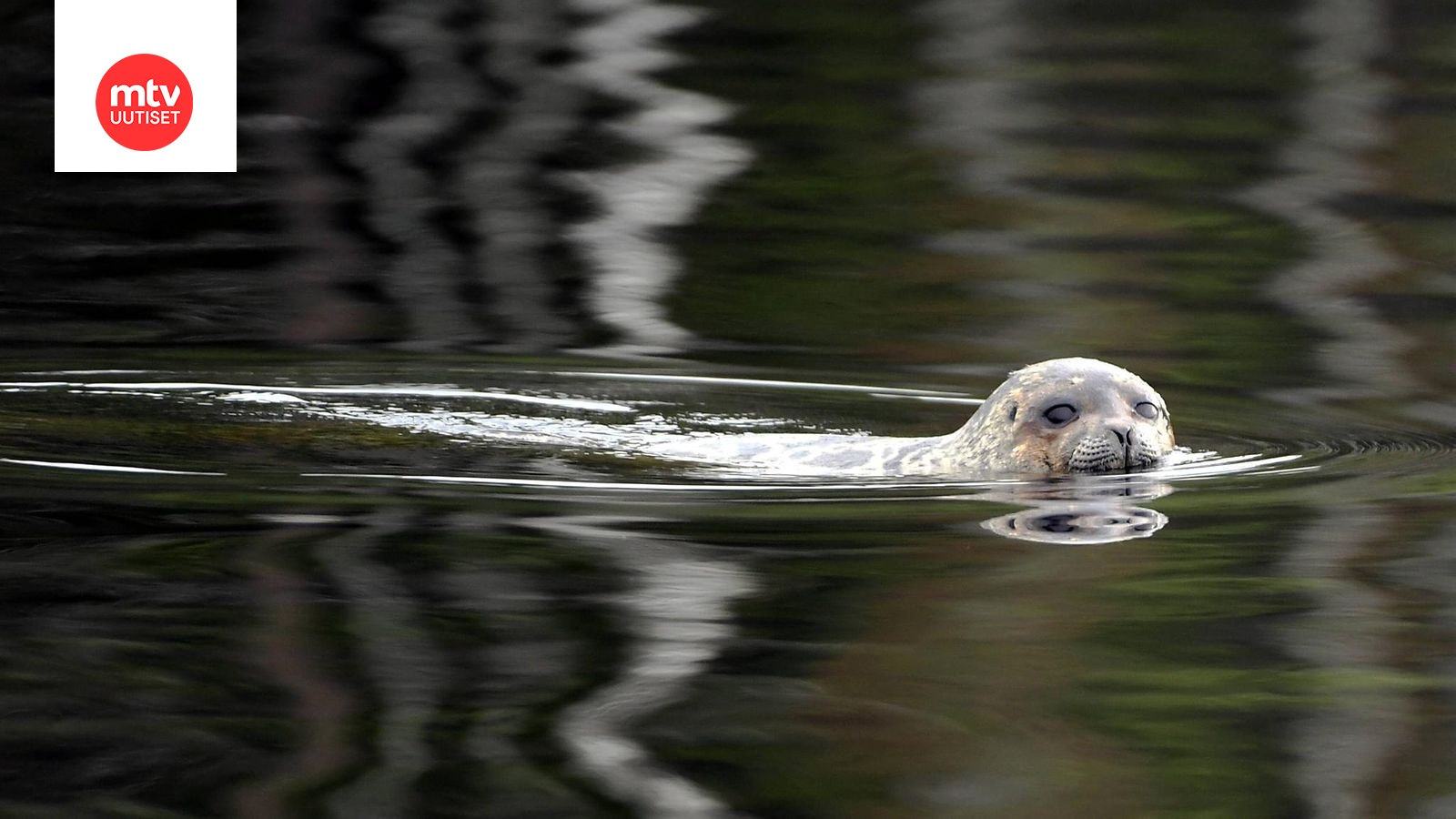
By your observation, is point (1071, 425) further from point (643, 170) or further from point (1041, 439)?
point (643, 170)

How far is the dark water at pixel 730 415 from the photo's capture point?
14.6ft

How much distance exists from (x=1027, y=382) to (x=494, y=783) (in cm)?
414

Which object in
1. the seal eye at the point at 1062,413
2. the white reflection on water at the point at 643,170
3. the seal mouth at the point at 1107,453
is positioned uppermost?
the white reflection on water at the point at 643,170

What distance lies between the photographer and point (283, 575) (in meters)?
5.76

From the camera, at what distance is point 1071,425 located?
776 centimetres

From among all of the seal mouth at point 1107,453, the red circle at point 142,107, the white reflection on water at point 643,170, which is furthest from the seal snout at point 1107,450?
the red circle at point 142,107

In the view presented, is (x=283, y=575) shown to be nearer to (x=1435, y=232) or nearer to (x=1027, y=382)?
(x=1027, y=382)

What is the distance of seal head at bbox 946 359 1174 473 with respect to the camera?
25.3 ft

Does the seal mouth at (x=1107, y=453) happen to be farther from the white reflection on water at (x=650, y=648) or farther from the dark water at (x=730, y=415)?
the white reflection on water at (x=650, y=648)

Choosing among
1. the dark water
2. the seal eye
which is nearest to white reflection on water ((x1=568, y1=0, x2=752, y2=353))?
the dark water

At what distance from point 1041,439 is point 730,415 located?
1.92m

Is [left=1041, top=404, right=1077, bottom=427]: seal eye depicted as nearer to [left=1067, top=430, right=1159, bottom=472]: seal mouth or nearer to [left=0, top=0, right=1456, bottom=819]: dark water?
[left=1067, top=430, right=1159, bottom=472]: seal mouth

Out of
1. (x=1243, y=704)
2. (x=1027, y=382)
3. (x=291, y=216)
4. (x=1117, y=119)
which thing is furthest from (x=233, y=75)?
(x=1243, y=704)

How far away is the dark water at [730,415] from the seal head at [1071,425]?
0.48ft
